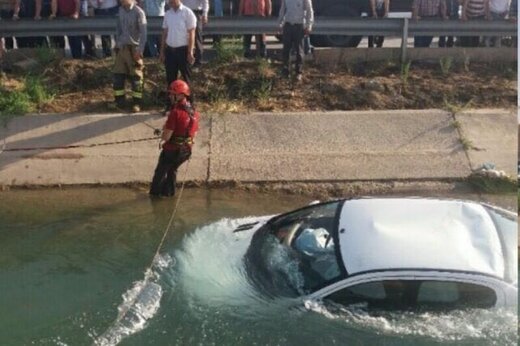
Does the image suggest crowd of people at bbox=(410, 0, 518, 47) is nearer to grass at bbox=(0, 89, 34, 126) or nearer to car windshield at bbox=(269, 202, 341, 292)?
grass at bbox=(0, 89, 34, 126)

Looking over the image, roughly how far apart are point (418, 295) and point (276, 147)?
5.06 metres

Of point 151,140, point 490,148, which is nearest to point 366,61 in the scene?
point 490,148

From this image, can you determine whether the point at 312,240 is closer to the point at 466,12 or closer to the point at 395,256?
the point at 395,256

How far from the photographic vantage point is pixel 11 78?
12.0m

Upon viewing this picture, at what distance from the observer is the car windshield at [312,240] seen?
19.3 feet

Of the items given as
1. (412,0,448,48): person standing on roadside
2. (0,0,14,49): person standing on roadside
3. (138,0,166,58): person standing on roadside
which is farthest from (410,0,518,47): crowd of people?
(0,0,14,49): person standing on roadside

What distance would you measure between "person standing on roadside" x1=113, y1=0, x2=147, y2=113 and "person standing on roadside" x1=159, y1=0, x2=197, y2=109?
1.20 feet

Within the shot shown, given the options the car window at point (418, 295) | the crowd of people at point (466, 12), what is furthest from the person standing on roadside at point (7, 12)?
the car window at point (418, 295)

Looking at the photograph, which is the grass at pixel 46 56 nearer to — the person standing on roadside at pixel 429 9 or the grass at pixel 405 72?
the grass at pixel 405 72

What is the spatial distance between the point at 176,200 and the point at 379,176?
2.81 m

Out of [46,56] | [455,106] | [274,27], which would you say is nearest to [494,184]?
[455,106]

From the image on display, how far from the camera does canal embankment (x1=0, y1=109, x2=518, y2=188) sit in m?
9.84

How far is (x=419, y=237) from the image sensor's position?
5820 mm

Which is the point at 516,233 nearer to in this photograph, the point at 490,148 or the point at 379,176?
the point at 379,176
